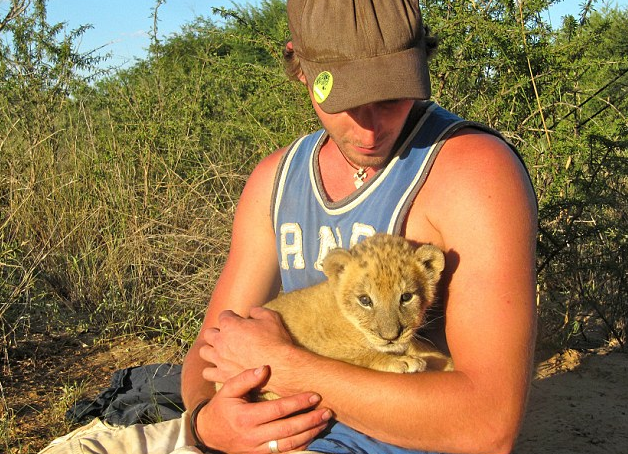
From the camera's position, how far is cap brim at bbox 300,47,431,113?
2.54m

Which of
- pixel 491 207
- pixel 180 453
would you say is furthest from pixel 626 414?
pixel 180 453

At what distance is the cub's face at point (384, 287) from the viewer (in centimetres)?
275

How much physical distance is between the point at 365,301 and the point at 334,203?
46 cm

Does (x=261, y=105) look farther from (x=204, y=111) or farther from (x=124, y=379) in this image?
(x=124, y=379)

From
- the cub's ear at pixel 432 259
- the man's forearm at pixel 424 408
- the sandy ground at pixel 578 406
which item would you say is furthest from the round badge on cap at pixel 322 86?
the sandy ground at pixel 578 406

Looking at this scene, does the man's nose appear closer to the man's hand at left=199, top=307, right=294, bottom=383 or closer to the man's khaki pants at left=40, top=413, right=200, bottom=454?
the man's hand at left=199, top=307, right=294, bottom=383

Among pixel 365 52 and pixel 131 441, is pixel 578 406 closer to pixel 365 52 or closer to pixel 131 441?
pixel 131 441

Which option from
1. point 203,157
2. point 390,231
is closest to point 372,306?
point 390,231

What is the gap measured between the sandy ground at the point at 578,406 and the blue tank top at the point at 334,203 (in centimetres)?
243

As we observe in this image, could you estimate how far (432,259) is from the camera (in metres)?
2.60

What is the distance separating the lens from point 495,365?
2336mm

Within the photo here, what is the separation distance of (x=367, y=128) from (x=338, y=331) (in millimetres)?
926

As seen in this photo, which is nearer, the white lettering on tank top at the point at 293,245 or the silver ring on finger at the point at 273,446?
the silver ring on finger at the point at 273,446

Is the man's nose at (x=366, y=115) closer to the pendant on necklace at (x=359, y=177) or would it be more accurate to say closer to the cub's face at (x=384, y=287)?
the pendant on necklace at (x=359, y=177)
